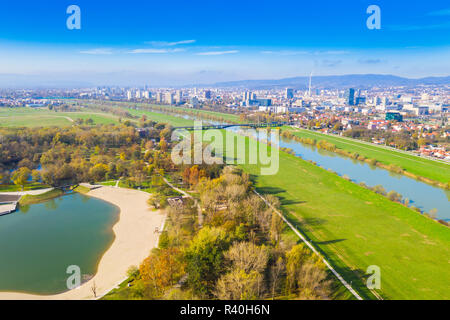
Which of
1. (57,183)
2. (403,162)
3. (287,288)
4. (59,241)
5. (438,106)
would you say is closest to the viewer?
(287,288)

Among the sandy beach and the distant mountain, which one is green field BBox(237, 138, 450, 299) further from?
the distant mountain

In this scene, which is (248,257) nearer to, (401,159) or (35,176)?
(35,176)

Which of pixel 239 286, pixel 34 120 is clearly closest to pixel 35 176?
pixel 239 286

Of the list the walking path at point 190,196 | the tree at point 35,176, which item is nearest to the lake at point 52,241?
the tree at point 35,176

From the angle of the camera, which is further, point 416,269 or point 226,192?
point 226,192

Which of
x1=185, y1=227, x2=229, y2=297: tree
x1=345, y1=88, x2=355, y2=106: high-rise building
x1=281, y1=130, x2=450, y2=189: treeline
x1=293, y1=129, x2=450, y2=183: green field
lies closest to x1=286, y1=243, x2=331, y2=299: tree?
x1=185, y1=227, x2=229, y2=297: tree

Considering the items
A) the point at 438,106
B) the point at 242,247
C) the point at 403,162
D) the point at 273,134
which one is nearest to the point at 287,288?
the point at 242,247

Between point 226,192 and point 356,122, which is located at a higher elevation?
point 356,122
